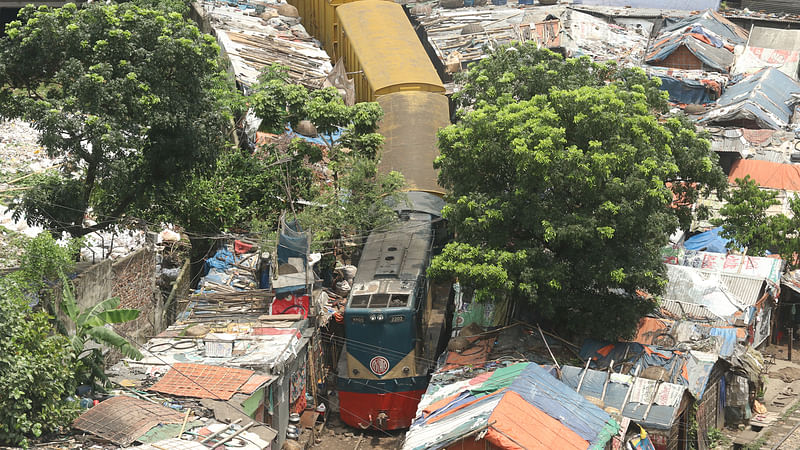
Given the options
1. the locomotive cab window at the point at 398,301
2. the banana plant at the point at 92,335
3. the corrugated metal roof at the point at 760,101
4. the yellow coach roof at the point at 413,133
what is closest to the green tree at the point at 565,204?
the locomotive cab window at the point at 398,301

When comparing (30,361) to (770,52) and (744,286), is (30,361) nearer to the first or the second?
(744,286)

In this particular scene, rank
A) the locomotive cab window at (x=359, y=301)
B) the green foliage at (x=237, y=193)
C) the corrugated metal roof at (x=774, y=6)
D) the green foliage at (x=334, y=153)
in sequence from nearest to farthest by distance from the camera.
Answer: the locomotive cab window at (x=359, y=301) < the green foliage at (x=334, y=153) < the green foliage at (x=237, y=193) < the corrugated metal roof at (x=774, y=6)

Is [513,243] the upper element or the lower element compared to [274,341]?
upper

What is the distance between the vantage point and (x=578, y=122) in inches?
934

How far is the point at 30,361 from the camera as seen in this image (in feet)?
58.2

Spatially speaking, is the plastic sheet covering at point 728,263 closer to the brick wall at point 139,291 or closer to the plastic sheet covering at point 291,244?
the plastic sheet covering at point 291,244

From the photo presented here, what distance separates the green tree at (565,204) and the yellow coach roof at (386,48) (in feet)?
33.7

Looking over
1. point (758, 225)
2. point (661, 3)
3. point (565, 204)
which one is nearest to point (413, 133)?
point (565, 204)

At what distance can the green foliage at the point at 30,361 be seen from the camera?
17.2 m

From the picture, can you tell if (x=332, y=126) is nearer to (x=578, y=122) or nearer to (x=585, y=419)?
(x=578, y=122)

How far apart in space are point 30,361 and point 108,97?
704cm

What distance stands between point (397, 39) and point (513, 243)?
55.4 feet

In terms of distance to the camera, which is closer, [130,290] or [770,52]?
[130,290]

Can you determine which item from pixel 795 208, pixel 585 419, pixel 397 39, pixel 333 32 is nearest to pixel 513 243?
pixel 585 419
